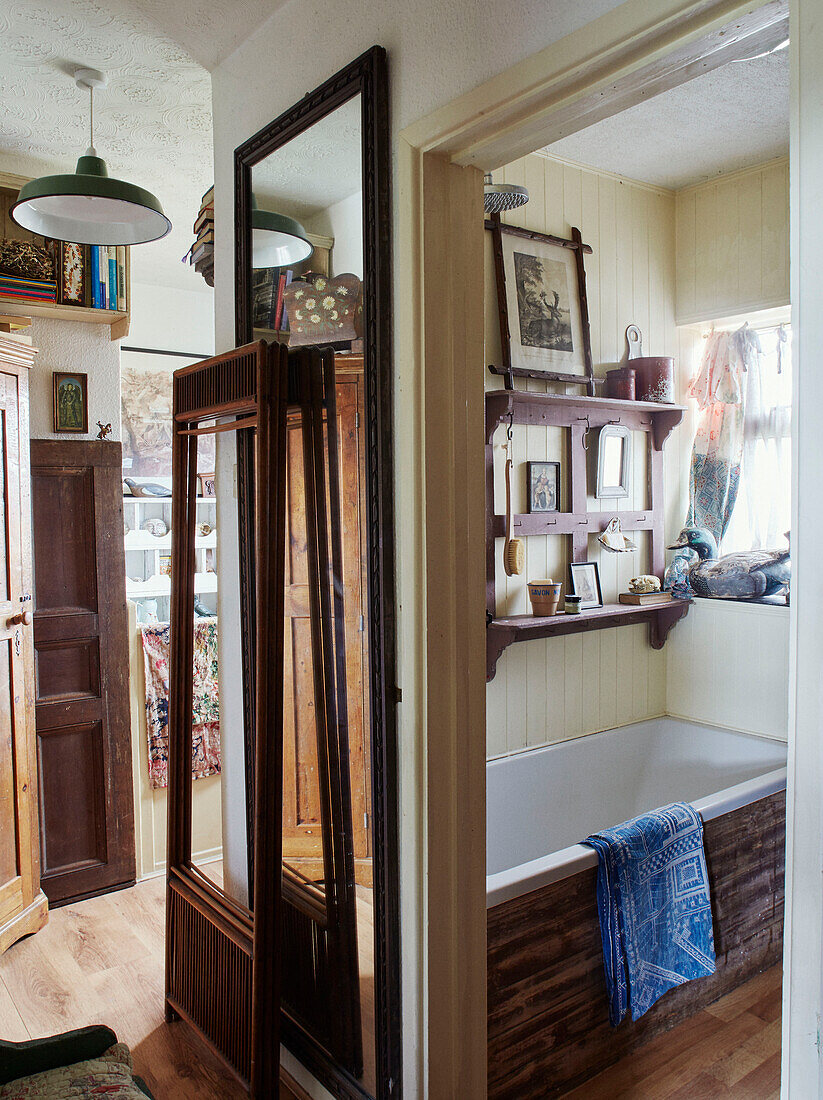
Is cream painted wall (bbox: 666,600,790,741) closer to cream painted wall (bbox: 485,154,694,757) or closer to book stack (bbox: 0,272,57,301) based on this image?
cream painted wall (bbox: 485,154,694,757)

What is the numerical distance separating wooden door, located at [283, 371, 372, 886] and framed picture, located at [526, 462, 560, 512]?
54.6 inches

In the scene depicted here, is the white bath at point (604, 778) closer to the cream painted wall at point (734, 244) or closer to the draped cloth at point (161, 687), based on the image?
the draped cloth at point (161, 687)

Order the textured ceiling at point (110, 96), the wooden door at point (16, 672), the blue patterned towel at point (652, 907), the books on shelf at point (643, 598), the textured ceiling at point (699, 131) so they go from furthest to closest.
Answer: the books on shelf at point (643, 598) < the wooden door at point (16, 672) < the textured ceiling at point (699, 131) < the blue patterned towel at point (652, 907) < the textured ceiling at point (110, 96)

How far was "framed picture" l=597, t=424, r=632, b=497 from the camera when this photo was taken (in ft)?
10.9

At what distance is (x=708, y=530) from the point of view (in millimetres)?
3459

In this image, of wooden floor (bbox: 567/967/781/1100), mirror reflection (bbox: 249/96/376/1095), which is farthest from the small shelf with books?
wooden floor (bbox: 567/967/781/1100)

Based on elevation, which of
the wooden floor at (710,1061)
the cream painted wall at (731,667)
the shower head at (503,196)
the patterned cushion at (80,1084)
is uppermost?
the shower head at (503,196)

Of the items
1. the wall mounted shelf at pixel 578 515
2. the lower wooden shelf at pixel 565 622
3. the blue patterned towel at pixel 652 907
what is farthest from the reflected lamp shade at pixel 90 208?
the blue patterned towel at pixel 652 907

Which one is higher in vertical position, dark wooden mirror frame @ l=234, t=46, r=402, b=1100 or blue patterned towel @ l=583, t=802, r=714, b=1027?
dark wooden mirror frame @ l=234, t=46, r=402, b=1100

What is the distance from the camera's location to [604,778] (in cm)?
334

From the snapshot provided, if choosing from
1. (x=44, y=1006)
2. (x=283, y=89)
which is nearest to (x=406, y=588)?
(x=283, y=89)

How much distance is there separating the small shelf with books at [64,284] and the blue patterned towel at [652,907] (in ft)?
8.63

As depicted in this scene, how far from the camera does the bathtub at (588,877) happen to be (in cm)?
195

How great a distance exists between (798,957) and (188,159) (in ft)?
10.3
